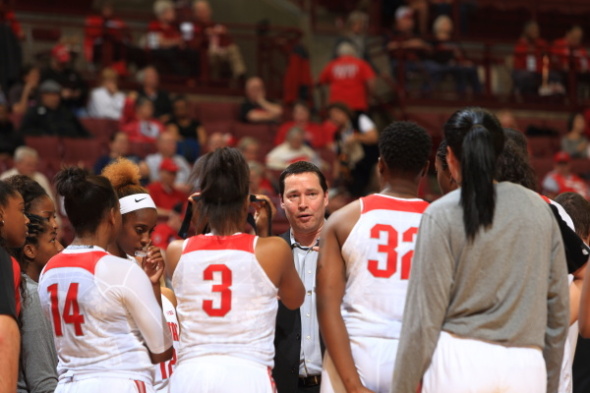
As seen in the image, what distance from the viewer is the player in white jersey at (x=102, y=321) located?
13.6 ft


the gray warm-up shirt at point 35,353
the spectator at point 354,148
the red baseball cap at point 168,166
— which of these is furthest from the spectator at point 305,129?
the gray warm-up shirt at point 35,353

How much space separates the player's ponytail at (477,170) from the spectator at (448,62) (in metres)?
12.2

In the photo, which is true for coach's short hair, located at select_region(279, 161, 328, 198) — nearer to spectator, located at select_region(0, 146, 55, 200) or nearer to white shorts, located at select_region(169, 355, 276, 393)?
white shorts, located at select_region(169, 355, 276, 393)

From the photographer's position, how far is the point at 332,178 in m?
13.0

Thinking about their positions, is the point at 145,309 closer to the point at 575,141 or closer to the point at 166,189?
the point at 166,189

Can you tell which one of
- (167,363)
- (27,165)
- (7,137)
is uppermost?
(7,137)

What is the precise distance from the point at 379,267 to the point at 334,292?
9.0 inches

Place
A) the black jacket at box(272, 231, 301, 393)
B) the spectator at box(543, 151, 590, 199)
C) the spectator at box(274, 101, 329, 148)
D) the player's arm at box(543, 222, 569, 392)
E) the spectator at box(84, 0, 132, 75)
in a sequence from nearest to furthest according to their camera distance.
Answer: the player's arm at box(543, 222, 569, 392) → the black jacket at box(272, 231, 301, 393) → the spectator at box(543, 151, 590, 199) → the spectator at box(274, 101, 329, 148) → the spectator at box(84, 0, 132, 75)

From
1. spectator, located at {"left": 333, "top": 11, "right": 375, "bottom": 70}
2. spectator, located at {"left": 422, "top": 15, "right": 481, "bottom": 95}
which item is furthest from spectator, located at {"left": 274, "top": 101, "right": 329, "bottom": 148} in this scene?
spectator, located at {"left": 422, "top": 15, "right": 481, "bottom": 95}

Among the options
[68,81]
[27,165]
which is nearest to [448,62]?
[68,81]

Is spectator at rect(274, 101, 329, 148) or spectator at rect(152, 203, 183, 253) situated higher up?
spectator at rect(274, 101, 329, 148)

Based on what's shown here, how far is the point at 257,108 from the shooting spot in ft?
Answer: 47.3

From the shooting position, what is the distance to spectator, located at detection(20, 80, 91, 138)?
41.5 feet

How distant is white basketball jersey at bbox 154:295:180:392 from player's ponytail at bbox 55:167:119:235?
2.68 feet
